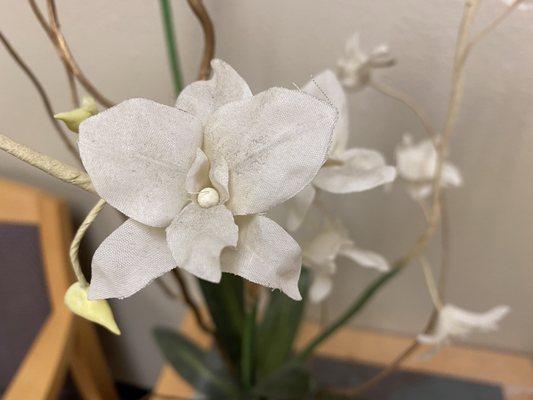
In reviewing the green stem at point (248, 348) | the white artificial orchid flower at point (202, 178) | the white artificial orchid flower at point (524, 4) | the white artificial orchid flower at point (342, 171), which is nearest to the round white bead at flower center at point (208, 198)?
the white artificial orchid flower at point (202, 178)

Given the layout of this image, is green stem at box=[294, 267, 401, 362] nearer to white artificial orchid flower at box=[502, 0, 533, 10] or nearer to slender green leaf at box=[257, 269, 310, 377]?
slender green leaf at box=[257, 269, 310, 377]

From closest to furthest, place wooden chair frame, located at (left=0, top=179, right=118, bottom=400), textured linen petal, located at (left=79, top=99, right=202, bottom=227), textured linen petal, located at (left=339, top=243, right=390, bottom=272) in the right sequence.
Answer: textured linen petal, located at (left=79, top=99, right=202, bottom=227)
textured linen petal, located at (left=339, top=243, right=390, bottom=272)
wooden chair frame, located at (left=0, top=179, right=118, bottom=400)

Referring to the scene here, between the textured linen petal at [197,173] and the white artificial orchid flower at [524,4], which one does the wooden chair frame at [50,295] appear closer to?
the textured linen petal at [197,173]

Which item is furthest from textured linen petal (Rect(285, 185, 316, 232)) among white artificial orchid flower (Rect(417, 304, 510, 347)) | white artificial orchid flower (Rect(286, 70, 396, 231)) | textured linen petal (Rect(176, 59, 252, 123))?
white artificial orchid flower (Rect(417, 304, 510, 347))

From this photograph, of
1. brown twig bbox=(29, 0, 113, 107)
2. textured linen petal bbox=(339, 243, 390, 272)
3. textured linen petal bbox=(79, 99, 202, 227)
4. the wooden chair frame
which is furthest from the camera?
the wooden chair frame

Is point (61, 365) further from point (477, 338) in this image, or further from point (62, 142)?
point (477, 338)

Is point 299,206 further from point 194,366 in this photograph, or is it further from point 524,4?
point 194,366

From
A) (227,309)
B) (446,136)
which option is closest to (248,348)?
(227,309)
